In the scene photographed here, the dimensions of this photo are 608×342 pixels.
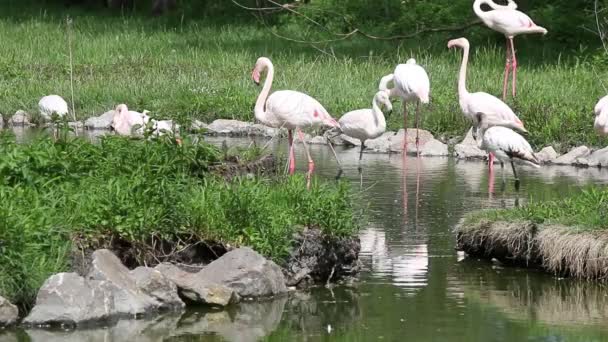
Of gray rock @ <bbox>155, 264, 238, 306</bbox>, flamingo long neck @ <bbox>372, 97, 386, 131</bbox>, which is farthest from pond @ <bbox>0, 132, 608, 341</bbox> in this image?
flamingo long neck @ <bbox>372, 97, 386, 131</bbox>

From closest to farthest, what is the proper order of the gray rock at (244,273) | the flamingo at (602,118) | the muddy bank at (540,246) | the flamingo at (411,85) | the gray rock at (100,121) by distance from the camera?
the gray rock at (244,273) < the muddy bank at (540,246) < the flamingo at (602,118) < the flamingo at (411,85) < the gray rock at (100,121)

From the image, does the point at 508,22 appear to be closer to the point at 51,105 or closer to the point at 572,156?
the point at 572,156

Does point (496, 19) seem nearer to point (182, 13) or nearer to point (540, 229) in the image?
point (540, 229)

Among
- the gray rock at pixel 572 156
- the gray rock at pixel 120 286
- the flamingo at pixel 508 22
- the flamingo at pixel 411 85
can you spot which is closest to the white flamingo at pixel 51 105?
the flamingo at pixel 411 85

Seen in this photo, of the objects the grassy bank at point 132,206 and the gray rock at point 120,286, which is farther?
the grassy bank at point 132,206

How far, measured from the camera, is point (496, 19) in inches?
802

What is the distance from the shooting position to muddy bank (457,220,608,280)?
990 centimetres

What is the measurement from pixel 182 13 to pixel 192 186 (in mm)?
27204

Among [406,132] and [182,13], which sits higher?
[182,13]

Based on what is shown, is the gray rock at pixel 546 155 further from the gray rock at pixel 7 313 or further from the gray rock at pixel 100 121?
the gray rock at pixel 7 313

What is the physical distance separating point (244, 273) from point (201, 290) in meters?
0.34

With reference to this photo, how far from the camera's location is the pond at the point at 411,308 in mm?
8445

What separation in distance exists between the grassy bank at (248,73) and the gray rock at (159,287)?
9.80 metres

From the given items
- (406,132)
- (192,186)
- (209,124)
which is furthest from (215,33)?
(192,186)
